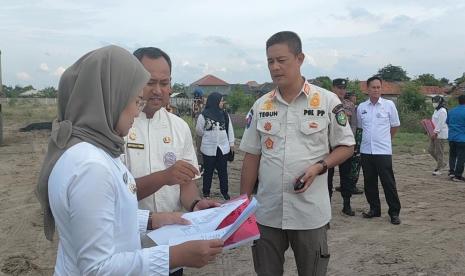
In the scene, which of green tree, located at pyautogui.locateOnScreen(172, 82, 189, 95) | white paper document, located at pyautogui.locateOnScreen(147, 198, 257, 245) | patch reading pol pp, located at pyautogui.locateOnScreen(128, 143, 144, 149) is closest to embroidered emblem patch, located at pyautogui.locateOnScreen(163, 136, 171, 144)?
patch reading pol pp, located at pyautogui.locateOnScreen(128, 143, 144, 149)

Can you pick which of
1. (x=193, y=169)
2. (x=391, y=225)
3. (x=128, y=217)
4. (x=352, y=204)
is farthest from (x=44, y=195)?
(x=352, y=204)

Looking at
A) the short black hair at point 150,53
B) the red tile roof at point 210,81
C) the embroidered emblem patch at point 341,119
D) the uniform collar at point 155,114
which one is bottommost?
the embroidered emblem patch at point 341,119

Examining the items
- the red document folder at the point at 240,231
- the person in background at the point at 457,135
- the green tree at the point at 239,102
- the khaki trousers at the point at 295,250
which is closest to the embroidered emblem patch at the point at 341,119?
the khaki trousers at the point at 295,250

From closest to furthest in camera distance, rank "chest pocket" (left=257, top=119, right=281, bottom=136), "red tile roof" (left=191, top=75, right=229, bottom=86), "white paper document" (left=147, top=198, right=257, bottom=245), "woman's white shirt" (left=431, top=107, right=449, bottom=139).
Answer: "white paper document" (left=147, top=198, right=257, bottom=245) → "chest pocket" (left=257, top=119, right=281, bottom=136) → "woman's white shirt" (left=431, top=107, right=449, bottom=139) → "red tile roof" (left=191, top=75, right=229, bottom=86)

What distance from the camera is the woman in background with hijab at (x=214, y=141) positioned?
7535mm

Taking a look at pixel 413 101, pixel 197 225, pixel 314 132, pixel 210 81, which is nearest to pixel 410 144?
pixel 413 101

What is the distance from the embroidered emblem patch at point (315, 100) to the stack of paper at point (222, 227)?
45.8 inches

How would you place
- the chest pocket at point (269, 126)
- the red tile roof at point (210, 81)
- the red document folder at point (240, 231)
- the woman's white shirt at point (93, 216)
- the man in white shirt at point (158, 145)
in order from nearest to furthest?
the woman's white shirt at point (93, 216) → the red document folder at point (240, 231) → the man in white shirt at point (158, 145) → the chest pocket at point (269, 126) → the red tile roof at point (210, 81)

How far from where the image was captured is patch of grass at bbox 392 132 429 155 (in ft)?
46.9

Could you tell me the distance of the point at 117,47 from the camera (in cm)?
152

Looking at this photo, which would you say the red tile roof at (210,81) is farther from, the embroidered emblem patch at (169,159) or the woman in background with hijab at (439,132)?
the embroidered emblem patch at (169,159)

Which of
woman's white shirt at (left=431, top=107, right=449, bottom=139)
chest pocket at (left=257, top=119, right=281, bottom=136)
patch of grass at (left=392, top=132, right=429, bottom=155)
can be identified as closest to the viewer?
chest pocket at (left=257, top=119, right=281, bottom=136)

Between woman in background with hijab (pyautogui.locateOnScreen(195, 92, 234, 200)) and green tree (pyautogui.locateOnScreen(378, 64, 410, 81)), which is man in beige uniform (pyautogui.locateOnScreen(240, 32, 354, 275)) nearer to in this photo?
woman in background with hijab (pyautogui.locateOnScreen(195, 92, 234, 200))

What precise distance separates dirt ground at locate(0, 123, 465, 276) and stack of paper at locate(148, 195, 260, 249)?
2.76m
